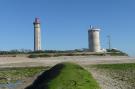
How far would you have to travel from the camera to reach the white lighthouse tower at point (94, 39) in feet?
388

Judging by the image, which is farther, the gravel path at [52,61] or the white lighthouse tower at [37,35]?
the white lighthouse tower at [37,35]

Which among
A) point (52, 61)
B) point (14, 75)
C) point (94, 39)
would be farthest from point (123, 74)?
point (94, 39)

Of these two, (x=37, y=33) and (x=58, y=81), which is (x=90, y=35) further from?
(x=58, y=81)

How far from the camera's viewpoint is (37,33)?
125m

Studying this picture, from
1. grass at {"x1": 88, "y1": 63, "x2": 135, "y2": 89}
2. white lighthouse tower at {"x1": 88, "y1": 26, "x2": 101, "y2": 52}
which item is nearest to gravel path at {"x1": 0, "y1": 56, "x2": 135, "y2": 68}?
grass at {"x1": 88, "y1": 63, "x2": 135, "y2": 89}

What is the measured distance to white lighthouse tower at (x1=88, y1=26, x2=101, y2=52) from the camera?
118 m

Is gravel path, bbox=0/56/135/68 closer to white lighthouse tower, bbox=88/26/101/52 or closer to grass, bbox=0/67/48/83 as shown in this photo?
grass, bbox=0/67/48/83

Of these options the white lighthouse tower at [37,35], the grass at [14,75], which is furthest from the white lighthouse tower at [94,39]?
the grass at [14,75]

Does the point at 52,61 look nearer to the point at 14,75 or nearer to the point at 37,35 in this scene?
the point at 14,75

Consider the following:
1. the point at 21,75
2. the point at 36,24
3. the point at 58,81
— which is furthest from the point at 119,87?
the point at 36,24

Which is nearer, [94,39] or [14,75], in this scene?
[14,75]

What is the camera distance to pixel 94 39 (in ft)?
395

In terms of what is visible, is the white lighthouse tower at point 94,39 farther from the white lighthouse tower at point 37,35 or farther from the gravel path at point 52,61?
the gravel path at point 52,61

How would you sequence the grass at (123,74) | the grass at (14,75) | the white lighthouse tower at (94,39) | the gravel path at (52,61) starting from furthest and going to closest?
1. the white lighthouse tower at (94,39)
2. the gravel path at (52,61)
3. the grass at (14,75)
4. the grass at (123,74)
